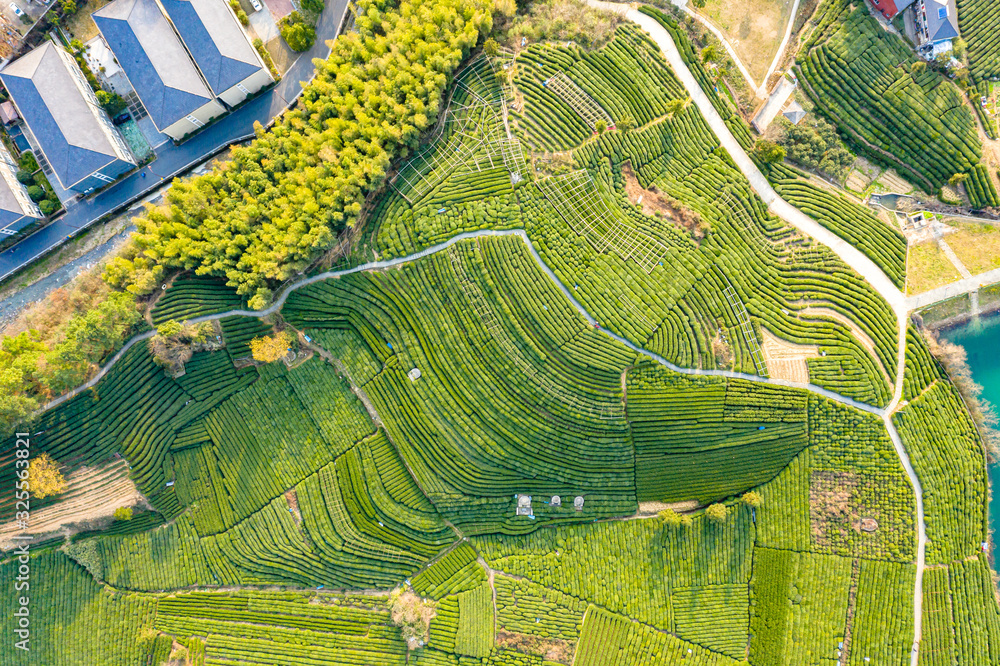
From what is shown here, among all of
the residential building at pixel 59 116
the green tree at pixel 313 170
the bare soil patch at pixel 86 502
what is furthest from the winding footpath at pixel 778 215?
the residential building at pixel 59 116

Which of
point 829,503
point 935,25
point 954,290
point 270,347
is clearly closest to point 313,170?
point 270,347

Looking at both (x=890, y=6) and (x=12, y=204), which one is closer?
(x=12, y=204)

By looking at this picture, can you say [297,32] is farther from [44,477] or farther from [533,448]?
[44,477]

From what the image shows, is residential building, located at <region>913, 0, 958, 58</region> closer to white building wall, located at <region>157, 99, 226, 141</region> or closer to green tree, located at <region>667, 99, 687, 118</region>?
green tree, located at <region>667, 99, 687, 118</region>

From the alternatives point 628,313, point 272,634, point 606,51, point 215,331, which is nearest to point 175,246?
point 215,331

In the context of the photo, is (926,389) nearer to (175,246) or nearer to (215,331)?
(215,331)
